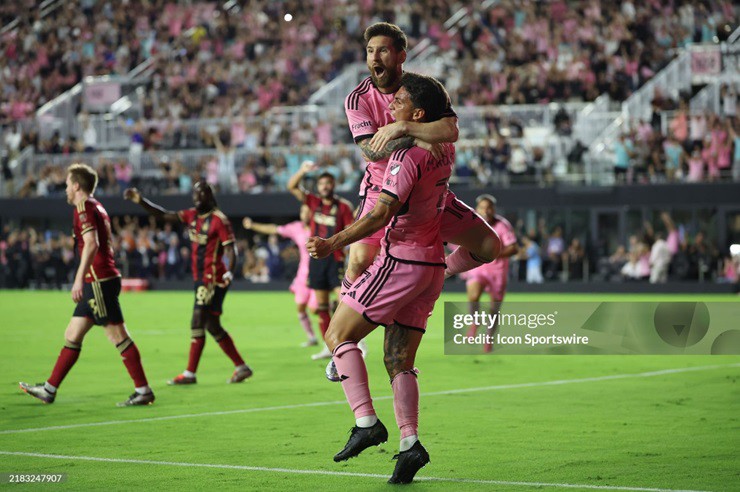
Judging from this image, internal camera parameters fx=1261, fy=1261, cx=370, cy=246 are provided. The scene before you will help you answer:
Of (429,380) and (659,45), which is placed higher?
(659,45)

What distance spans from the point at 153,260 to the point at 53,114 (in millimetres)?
7692

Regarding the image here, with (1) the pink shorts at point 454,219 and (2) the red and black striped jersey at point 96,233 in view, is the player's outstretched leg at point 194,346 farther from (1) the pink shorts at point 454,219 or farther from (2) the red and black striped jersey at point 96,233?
(1) the pink shorts at point 454,219

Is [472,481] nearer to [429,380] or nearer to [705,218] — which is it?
[429,380]

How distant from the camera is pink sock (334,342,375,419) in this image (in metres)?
7.42

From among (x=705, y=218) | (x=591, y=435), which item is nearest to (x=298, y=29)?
(x=705, y=218)

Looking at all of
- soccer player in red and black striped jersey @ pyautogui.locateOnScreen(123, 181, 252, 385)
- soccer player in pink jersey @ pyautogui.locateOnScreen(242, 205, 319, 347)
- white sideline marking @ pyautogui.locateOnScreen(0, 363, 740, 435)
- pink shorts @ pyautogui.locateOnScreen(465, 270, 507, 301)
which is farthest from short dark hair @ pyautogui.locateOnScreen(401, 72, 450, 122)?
soccer player in pink jersey @ pyautogui.locateOnScreen(242, 205, 319, 347)

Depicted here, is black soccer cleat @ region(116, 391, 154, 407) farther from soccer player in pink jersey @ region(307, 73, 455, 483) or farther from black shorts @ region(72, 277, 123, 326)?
soccer player in pink jersey @ region(307, 73, 455, 483)

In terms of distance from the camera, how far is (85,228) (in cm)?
1132

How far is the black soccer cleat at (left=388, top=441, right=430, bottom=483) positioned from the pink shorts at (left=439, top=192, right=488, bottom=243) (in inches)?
54.9

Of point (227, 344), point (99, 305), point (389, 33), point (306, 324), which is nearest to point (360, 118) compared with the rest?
Result: point (389, 33)

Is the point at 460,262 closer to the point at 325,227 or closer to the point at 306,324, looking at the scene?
the point at 325,227

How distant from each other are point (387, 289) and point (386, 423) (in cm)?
297

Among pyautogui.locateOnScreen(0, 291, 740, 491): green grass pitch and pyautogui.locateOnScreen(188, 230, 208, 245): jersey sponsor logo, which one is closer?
pyautogui.locateOnScreen(0, 291, 740, 491): green grass pitch

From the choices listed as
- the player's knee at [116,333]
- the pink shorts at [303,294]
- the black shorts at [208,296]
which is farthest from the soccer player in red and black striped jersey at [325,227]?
the player's knee at [116,333]
